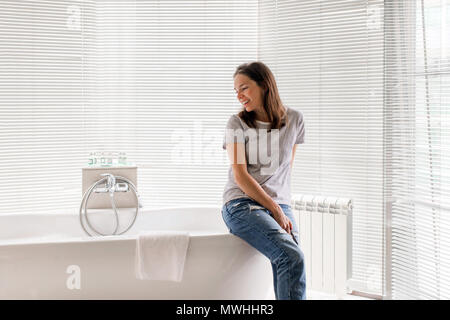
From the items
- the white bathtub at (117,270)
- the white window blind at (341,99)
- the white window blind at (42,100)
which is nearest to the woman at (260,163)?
the white bathtub at (117,270)

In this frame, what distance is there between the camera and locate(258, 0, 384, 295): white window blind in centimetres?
265

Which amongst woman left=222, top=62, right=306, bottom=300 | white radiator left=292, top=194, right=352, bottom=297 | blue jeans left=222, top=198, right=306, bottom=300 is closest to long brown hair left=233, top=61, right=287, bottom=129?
woman left=222, top=62, right=306, bottom=300

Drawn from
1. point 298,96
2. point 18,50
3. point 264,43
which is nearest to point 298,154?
point 298,96

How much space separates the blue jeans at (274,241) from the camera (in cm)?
182

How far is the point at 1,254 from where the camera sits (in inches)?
74.7

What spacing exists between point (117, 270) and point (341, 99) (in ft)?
6.25

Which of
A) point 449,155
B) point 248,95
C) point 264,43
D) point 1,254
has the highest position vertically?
point 264,43

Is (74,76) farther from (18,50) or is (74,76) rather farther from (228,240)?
(228,240)


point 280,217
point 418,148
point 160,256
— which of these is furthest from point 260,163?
point 418,148

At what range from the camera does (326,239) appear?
103 inches

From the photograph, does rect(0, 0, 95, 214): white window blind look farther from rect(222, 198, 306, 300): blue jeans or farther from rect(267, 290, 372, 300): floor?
rect(267, 290, 372, 300): floor

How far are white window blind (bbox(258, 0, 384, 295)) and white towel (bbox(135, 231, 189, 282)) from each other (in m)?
1.29
